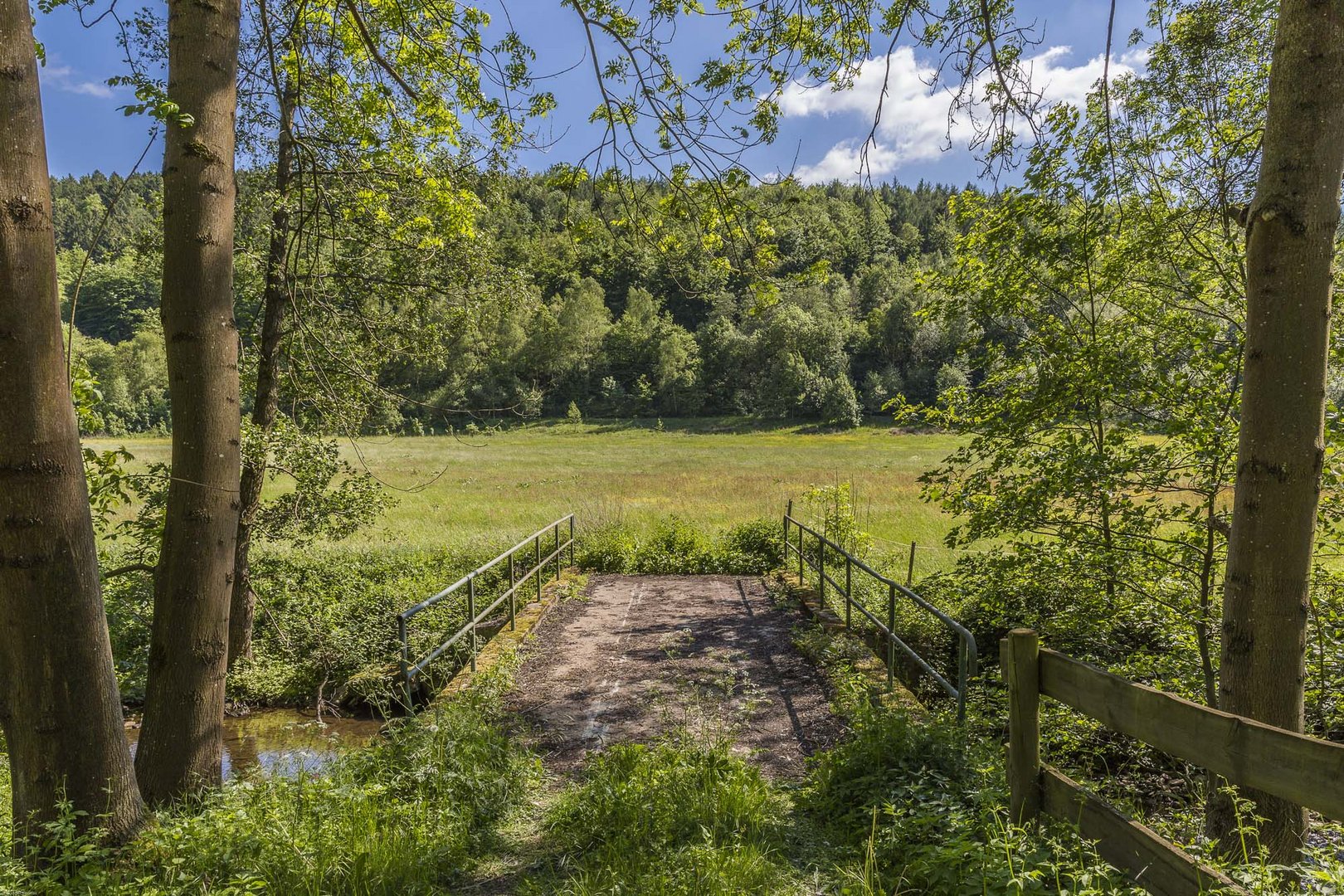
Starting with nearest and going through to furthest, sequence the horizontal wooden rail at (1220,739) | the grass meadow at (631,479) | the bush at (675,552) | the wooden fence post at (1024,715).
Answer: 1. the horizontal wooden rail at (1220,739)
2. the wooden fence post at (1024,715)
3. the bush at (675,552)
4. the grass meadow at (631,479)

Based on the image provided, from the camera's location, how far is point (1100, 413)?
20.9 ft

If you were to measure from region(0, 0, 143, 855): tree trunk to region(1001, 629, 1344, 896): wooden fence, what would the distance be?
12.8 feet

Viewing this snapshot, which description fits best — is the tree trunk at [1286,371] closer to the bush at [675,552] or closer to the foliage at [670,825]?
the foliage at [670,825]

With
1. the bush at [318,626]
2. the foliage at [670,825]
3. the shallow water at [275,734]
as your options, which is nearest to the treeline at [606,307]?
the foliage at [670,825]

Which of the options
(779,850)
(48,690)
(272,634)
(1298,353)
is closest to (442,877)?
(779,850)

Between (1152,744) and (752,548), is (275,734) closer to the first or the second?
(752,548)

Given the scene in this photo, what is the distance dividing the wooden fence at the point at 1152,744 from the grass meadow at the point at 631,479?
12.4ft

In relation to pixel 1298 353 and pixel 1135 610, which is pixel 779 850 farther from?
pixel 1135 610

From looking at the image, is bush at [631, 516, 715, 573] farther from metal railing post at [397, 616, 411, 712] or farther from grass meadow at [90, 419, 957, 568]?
metal railing post at [397, 616, 411, 712]

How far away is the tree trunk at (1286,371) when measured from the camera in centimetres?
278

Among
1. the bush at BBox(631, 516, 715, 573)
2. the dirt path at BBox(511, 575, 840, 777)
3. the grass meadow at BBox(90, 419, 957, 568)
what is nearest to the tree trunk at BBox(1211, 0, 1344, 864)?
the dirt path at BBox(511, 575, 840, 777)

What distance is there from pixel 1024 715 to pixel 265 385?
31.8 ft

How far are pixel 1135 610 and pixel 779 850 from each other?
15.4 feet

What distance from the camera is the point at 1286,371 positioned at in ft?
9.21
